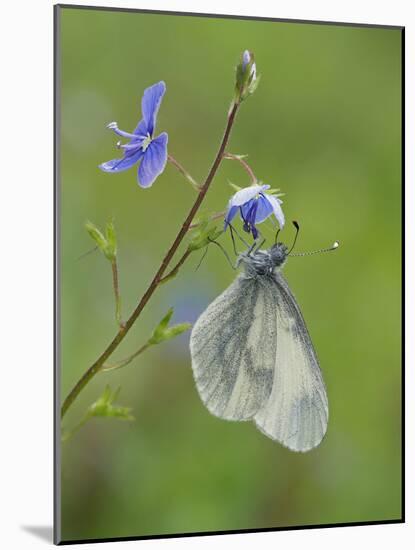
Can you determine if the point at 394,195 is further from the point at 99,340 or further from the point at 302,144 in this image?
the point at 99,340

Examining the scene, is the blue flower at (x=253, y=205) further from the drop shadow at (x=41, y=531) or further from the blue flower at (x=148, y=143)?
the drop shadow at (x=41, y=531)

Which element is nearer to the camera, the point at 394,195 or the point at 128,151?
the point at 128,151

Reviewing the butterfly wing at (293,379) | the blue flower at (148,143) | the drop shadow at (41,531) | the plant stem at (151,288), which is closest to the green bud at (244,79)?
the plant stem at (151,288)

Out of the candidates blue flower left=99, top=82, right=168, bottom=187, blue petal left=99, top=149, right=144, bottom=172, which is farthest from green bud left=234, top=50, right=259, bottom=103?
blue petal left=99, top=149, right=144, bottom=172

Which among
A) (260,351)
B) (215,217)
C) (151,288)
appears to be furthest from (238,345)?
(151,288)

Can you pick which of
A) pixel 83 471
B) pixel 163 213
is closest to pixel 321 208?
pixel 163 213

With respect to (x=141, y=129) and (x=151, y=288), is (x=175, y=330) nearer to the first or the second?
(x=151, y=288)

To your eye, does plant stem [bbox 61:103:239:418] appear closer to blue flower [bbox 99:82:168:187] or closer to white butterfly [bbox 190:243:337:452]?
blue flower [bbox 99:82:168:187]
